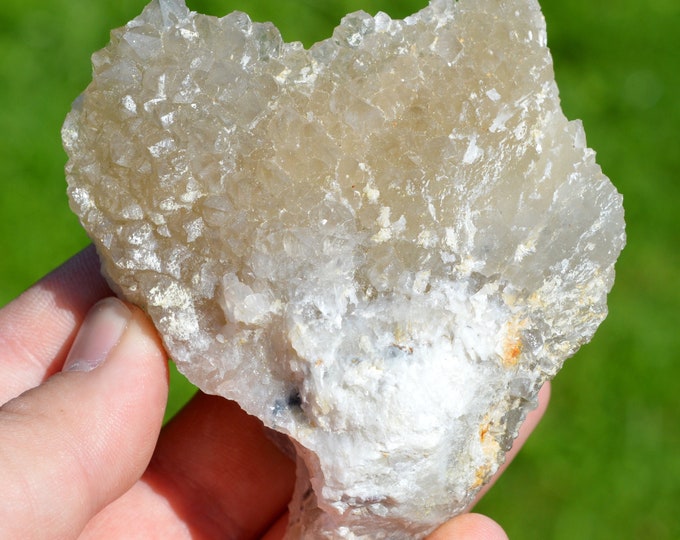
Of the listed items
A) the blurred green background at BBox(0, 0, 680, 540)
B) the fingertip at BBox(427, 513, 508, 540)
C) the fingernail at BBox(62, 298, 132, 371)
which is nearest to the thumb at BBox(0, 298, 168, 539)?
the fingernail at BBox(62, 298, 132, 371)

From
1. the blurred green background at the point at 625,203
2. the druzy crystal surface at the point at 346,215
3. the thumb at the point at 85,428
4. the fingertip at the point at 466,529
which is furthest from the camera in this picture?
the blurred green background at the point at 625,203

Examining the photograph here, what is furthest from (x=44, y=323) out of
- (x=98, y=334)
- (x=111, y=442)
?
(x=111, y=442)

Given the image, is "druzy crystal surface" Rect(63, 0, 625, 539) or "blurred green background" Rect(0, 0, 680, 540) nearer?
"druzy crystal surface" Rect(63, 0, 625, 539)

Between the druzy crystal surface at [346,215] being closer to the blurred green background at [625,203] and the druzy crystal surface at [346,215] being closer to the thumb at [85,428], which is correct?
the thumb at [85,428]

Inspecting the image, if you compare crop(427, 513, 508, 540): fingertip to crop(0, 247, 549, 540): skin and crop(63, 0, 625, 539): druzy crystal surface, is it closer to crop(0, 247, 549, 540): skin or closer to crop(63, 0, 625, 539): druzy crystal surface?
crop(0, 247, 549, 540): skin

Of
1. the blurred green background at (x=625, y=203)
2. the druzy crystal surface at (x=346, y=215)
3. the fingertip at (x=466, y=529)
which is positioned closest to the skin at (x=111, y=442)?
the fingertip at (x=466, y=529)

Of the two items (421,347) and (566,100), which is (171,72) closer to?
(421,347)

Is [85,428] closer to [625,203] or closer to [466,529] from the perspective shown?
[466,529]
